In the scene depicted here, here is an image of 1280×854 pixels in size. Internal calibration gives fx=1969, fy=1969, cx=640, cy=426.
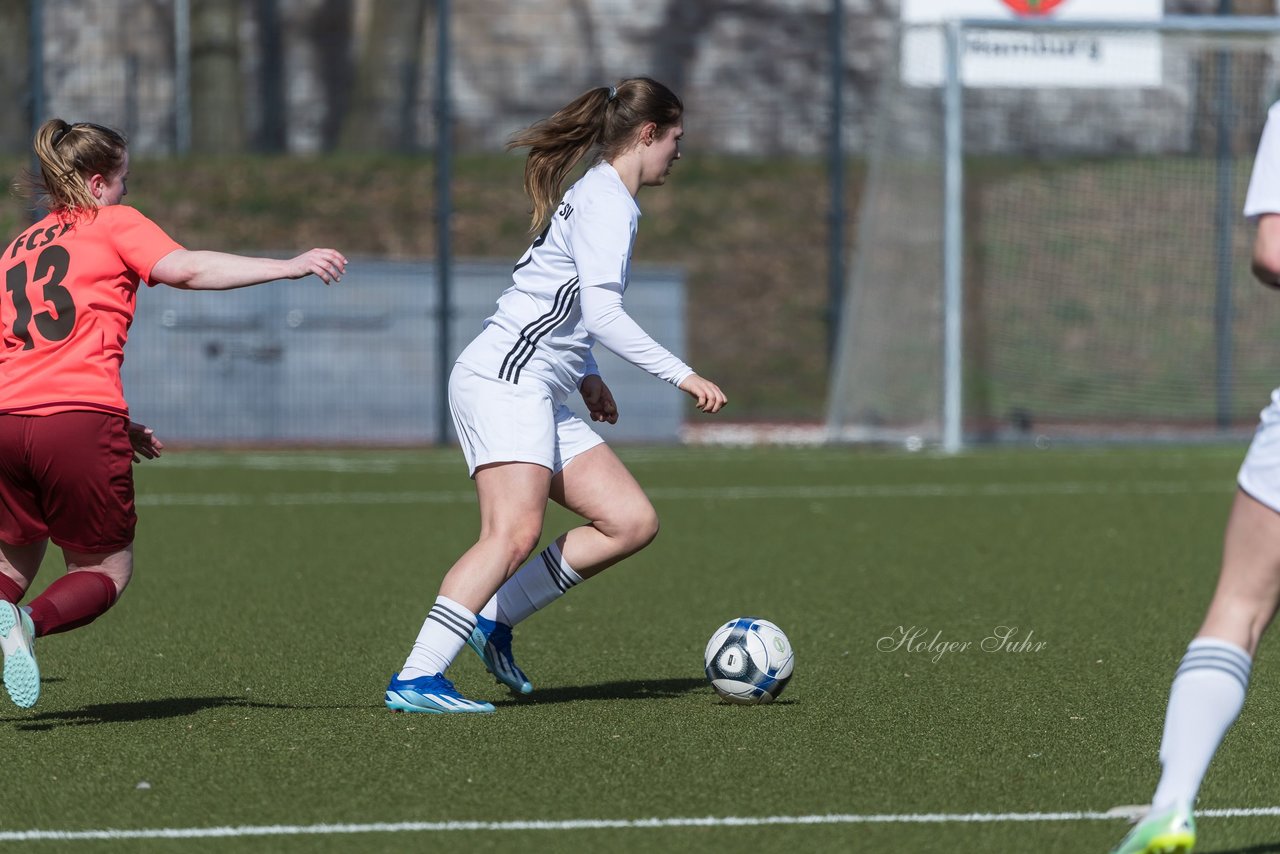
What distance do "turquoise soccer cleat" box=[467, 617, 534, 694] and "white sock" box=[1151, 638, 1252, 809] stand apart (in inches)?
95.6

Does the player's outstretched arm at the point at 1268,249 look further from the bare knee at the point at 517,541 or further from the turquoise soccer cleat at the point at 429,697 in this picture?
the turquoise soccer cleat at the point at 429,697

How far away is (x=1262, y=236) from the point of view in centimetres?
343

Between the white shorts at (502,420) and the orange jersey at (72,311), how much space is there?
2.81 ft

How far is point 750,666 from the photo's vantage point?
5.50 metres

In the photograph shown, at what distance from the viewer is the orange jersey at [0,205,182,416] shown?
16.3 ft

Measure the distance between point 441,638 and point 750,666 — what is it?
88 centimetres

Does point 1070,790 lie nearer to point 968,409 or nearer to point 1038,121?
point 968,409

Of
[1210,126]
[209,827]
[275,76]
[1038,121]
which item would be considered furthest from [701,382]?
[275,76]

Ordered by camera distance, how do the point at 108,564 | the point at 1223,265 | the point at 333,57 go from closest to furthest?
the point at 108,564
the point at 1223,265
the point at 333,57

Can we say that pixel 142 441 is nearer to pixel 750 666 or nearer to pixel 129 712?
pixel 129 712

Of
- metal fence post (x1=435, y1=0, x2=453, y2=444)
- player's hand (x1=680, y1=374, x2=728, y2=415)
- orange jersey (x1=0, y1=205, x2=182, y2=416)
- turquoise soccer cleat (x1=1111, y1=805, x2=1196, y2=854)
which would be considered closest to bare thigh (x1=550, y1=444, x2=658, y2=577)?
player's hand (x1=680, y1=374, x2=728, y2=415)

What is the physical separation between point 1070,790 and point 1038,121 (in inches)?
678

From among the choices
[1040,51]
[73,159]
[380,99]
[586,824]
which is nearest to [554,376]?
[73,159]

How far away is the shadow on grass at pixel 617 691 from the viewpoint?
5621mm
